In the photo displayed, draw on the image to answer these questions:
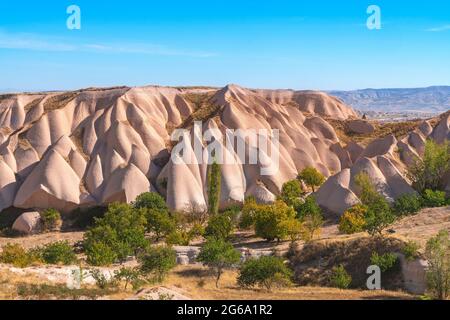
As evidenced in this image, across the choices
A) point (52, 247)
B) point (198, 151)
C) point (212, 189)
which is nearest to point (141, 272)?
point (52, 247)

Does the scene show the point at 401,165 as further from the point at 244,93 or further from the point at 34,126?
the point at 34,126

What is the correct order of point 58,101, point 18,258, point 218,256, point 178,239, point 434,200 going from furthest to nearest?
point 58,101 < point 434,200 < point 178,239 < point 18,258 < point 218,256

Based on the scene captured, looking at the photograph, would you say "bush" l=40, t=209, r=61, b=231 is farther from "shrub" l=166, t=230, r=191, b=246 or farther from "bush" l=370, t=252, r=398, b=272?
"bush" l=370, t=252, r=398, b=272

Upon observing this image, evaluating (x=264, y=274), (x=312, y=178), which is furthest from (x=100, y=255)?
(x=312, y=178)

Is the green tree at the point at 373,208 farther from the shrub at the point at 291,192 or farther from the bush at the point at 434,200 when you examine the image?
the shrub at the point at 291,192

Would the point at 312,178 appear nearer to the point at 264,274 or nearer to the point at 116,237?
the point at 116,237

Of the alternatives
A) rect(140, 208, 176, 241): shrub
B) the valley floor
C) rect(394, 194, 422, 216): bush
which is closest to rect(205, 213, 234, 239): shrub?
the valley floor
